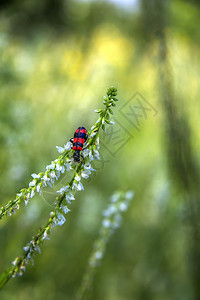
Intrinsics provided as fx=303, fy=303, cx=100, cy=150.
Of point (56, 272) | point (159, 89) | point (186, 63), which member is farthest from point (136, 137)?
point (159, 89)

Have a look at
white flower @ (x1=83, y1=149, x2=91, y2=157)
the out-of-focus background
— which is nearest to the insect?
white flower @ (x1=83, y1=149, x2=91, y2=157)

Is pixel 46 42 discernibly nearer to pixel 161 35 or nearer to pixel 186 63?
pixel 186 63

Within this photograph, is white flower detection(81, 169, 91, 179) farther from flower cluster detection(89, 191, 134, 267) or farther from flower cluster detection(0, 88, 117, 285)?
flower cluster detection(89, 191, 134, 267)

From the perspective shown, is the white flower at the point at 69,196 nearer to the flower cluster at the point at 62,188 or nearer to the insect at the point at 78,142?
the flower cluster at the point at 62,188

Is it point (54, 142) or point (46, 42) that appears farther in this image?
point (46, 42)

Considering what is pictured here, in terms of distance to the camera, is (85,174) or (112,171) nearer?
(85,174)

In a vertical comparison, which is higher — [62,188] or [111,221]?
[111,221]

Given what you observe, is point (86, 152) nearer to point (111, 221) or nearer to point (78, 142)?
point (78, 142)

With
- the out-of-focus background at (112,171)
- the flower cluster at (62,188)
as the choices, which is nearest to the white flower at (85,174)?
the flower cluster at (62,188)

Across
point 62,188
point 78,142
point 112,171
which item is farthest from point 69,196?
point 112,171
